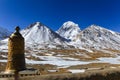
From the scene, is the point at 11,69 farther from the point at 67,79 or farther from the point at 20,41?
the point at 67,79

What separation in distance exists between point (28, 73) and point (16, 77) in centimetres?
355


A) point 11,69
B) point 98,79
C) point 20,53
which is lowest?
point 98,79

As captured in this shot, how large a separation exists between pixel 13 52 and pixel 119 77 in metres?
6.80

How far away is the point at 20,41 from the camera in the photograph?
1512 cm

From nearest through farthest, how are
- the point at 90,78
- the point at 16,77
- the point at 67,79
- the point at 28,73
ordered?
the point at 16,77, the point at 67,79, the point at 90,78, the point at 28,73

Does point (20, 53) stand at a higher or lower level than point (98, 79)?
higher

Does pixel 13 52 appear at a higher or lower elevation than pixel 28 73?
higher

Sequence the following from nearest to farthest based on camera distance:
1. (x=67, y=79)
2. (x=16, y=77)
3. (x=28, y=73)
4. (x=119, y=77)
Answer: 1. (x=16, y=77)
2. (x=67, y=79)
3. (x=28, y=73)
4. (x=119, y=77)

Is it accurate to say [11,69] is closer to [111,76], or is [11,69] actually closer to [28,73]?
[28,73]

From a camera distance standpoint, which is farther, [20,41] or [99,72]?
[20,41]

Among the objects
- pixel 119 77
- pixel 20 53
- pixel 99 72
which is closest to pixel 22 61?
pixel 20 53

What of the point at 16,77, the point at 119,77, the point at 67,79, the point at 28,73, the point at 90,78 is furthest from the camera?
the point at 119,77

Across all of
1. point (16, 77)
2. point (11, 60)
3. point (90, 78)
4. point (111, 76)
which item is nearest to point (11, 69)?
point (11, 60)

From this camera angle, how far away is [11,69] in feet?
47.4
